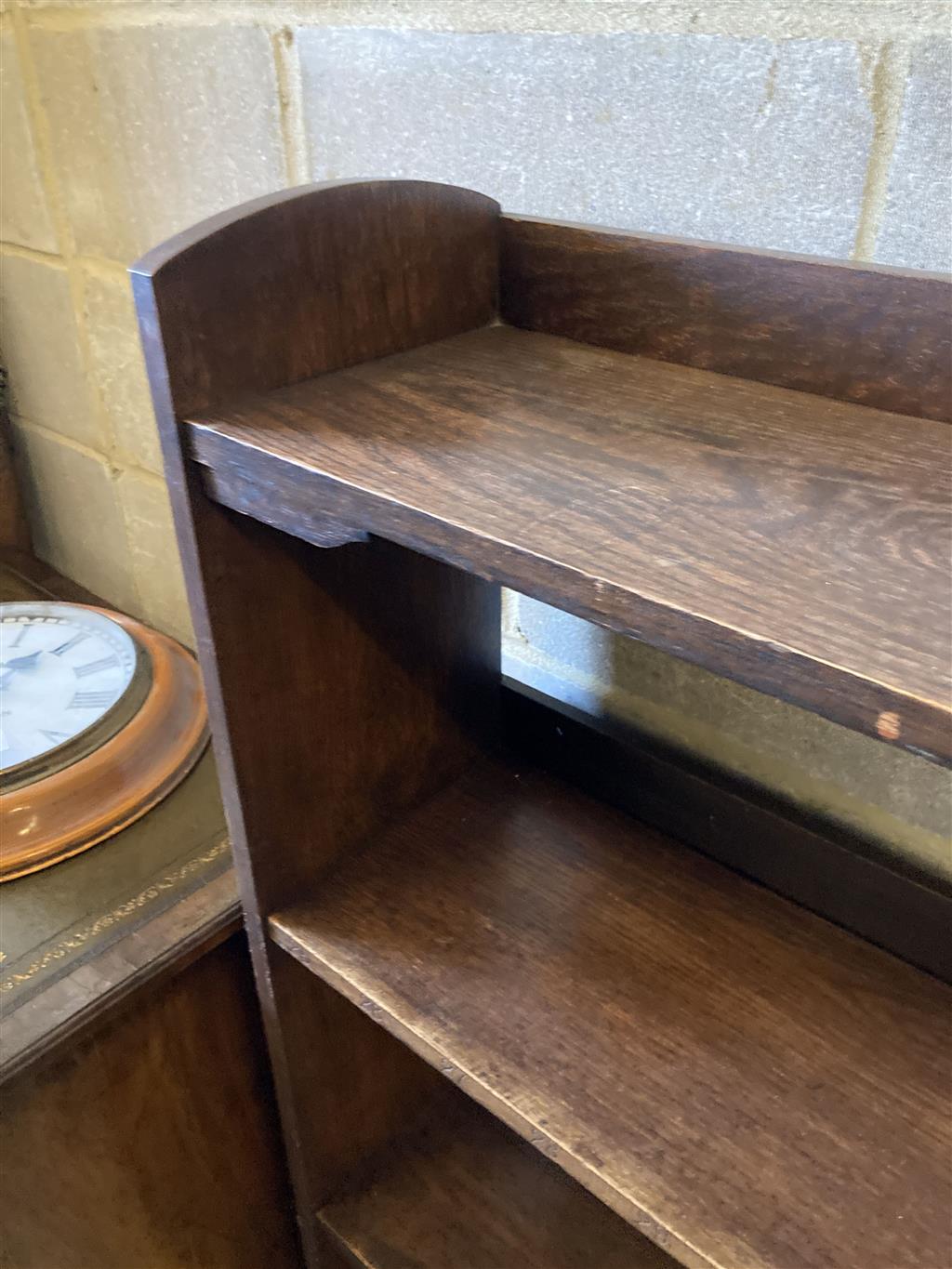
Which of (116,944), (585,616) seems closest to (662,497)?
(585,616)

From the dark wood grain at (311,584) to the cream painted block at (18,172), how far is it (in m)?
0.78

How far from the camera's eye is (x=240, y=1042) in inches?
36.9

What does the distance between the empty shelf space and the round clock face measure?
474 millimetres

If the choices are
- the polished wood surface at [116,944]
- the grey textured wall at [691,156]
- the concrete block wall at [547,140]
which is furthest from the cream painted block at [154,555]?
the grey textured wall at [691,156]

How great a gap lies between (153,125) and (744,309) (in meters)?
0.71

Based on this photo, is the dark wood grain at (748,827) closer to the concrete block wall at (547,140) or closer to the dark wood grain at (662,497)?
the concrete block wall at (547,140)

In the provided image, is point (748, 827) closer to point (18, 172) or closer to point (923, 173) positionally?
point (923, 173)

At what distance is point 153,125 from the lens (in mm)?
1031

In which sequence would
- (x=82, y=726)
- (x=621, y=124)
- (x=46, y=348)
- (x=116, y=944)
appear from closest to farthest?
(x=621, y=124) < (x=116, y=944) < (x=82, y=726) < (x=46, y=348)

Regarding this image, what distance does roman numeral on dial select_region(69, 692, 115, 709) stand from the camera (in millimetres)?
1048

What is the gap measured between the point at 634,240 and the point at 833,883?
0.44m

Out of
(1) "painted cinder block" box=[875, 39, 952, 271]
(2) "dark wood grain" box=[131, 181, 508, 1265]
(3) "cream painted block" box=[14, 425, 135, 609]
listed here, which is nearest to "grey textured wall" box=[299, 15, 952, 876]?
(1) "painted cinder block" box=[875, 39, 952, 271]

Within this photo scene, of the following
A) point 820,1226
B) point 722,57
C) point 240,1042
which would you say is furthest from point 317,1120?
point 722,57

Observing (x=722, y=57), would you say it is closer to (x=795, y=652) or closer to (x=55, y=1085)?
(x=795, y=652)
